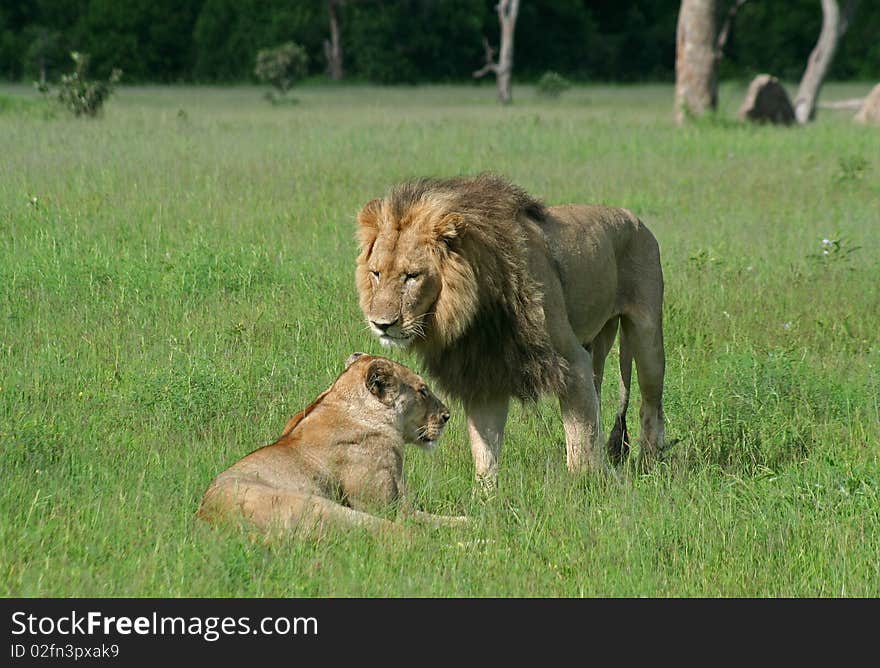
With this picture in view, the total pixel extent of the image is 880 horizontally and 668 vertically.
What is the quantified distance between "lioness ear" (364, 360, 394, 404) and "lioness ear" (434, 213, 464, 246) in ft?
1.97

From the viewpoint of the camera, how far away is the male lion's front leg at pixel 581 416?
600cm

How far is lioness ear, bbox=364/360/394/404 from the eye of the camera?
5.59 metres

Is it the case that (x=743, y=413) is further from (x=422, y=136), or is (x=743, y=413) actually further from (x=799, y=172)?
(x=422, y=136)

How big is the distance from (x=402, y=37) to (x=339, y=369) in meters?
41.6

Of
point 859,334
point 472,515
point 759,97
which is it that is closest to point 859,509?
point 472,515

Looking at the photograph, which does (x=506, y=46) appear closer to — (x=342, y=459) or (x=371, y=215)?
(x=371, y=215)

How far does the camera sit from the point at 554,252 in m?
6.20

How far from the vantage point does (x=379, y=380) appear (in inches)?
221

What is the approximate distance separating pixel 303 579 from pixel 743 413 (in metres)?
3.34

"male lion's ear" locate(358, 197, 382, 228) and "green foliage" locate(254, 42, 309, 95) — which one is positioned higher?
"male lion's ear" locate(358, 197, 382, 228)

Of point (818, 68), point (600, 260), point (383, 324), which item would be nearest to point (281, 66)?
point (818, 68)

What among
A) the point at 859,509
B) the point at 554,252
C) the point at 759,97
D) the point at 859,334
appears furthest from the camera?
the point at 759,97

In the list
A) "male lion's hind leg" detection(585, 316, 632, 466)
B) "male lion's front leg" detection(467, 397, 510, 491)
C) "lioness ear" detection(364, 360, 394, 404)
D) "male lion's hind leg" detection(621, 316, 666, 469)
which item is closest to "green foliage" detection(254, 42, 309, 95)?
"male lion's hind leg" detection(585, 316, 632, 466)

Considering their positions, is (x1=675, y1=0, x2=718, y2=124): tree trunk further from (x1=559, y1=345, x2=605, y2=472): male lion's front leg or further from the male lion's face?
the male lion's face
